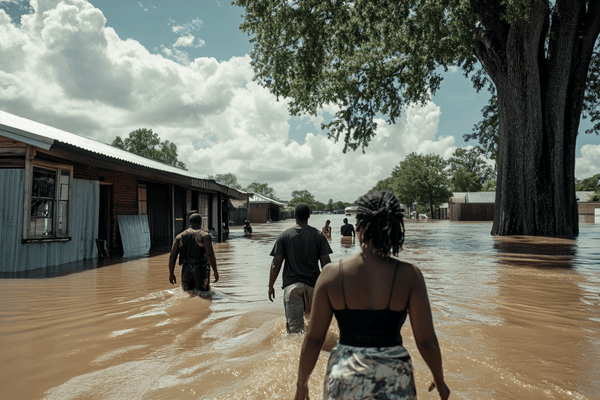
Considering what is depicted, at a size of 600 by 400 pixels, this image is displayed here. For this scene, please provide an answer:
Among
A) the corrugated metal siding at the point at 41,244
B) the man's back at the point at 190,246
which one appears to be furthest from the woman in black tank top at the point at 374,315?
the corrugated metal siding at the point at 41,244

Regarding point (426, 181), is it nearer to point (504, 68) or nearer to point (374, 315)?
point (504, 68)

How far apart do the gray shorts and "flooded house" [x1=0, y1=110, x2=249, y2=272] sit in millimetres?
7488

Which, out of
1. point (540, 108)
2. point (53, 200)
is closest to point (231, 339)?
point (53, 200)

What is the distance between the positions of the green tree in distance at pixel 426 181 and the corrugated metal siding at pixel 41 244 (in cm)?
5074

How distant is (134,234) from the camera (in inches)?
559

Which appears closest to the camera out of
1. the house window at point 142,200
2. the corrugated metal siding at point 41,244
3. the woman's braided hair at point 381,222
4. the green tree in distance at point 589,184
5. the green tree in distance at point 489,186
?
the woman's braided hair at point 381,222

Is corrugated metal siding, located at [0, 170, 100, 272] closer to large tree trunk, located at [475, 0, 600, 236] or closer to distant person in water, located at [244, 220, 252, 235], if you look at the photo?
distant person in water, located at [244, 220, 252, 235]

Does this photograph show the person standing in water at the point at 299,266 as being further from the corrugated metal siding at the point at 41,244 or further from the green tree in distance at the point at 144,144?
the green tree in distance at the point at 144,144

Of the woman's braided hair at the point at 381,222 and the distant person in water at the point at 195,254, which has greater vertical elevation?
the woman's braided hair at the point at 381,222

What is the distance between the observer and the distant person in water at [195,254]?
21.1 ft

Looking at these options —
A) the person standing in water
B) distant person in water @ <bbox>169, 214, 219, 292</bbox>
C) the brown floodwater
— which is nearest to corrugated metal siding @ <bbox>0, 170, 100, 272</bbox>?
the brown floodwater

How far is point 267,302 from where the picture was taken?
695 cm

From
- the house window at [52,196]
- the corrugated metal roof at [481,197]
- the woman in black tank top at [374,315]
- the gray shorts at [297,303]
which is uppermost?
the corrugated metal roof at [481,197]

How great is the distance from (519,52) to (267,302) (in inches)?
683
